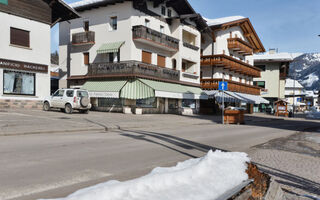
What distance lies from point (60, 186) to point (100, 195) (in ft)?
4.98

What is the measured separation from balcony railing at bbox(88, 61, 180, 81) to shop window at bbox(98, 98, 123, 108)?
237 centimetres

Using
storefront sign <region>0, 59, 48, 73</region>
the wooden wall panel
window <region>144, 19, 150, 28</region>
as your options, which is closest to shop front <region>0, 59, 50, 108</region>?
storefront sign <region>0, 59, 48, 73</region>

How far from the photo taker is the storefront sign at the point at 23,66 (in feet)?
68.9

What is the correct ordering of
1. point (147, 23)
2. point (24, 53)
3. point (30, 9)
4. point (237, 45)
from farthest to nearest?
point (237, 45) → point (147, 23) → point (30, 9) → point (24, 53)

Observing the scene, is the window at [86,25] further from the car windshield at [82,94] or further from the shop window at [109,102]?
the car windshield at [82,94]

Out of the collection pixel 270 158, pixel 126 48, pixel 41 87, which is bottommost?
pixel 270 158

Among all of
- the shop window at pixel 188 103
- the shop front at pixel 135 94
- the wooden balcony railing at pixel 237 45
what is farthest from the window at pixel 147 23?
the wooden balcony railing at pixel 237 45

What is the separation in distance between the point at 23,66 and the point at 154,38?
11877 mm

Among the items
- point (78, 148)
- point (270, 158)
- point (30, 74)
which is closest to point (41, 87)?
point (30, 74)

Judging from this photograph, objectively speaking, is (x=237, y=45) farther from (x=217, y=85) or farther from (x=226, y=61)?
(x=217, y=85)

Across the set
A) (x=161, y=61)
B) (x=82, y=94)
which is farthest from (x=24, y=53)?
(x=161, y=61)

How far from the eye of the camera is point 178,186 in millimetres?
3932

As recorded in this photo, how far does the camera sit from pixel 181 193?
12.0ft

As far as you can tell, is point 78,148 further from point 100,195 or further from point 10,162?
point 100,195
